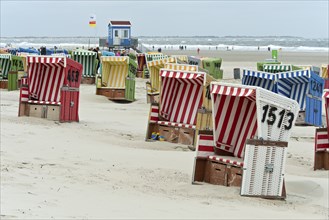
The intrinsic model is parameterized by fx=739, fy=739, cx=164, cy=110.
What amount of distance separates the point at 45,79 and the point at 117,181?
7.78m

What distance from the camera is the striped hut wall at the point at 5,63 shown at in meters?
27.1

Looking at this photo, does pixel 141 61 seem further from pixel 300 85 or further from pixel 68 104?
pixel 68 104

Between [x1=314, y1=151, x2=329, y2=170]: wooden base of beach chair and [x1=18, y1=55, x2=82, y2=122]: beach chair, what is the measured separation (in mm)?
6189

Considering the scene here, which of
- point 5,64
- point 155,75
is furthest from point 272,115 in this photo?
point 5,64

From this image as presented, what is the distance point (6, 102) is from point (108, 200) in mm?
13837

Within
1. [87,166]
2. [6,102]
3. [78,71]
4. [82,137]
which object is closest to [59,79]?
[78,71]

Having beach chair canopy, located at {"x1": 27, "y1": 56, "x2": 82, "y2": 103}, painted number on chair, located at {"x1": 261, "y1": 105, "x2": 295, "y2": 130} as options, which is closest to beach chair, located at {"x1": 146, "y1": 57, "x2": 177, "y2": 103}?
beach chair canopy, located at {"x1": 27, "y1": 56, "x2": 82, "y2": 103}

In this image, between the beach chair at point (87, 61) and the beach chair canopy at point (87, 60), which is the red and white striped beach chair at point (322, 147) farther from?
the beach chair canopy at point (87, 60)

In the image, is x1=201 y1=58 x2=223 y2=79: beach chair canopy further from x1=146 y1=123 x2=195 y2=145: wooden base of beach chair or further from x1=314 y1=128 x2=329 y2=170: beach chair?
x1=314 y1=128 x2=329 y2=170: beach chair

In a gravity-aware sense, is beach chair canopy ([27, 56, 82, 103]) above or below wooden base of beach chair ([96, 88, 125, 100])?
above

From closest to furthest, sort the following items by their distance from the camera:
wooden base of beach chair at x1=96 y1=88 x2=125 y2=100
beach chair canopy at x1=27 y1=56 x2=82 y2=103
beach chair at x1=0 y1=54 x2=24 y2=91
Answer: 1. beach chair canopy at x1=27 y1=56 x2=82 y2=103
2. wooden base of beach chair at x1=96 y1=88 x2=125 y2=100
3. beach chair at x1=0 y1=54 x2=24 y2=91

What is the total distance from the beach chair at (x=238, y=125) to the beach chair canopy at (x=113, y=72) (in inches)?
542

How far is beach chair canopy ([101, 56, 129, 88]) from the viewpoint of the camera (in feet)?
78.4

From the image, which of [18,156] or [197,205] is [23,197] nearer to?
[197,205]
